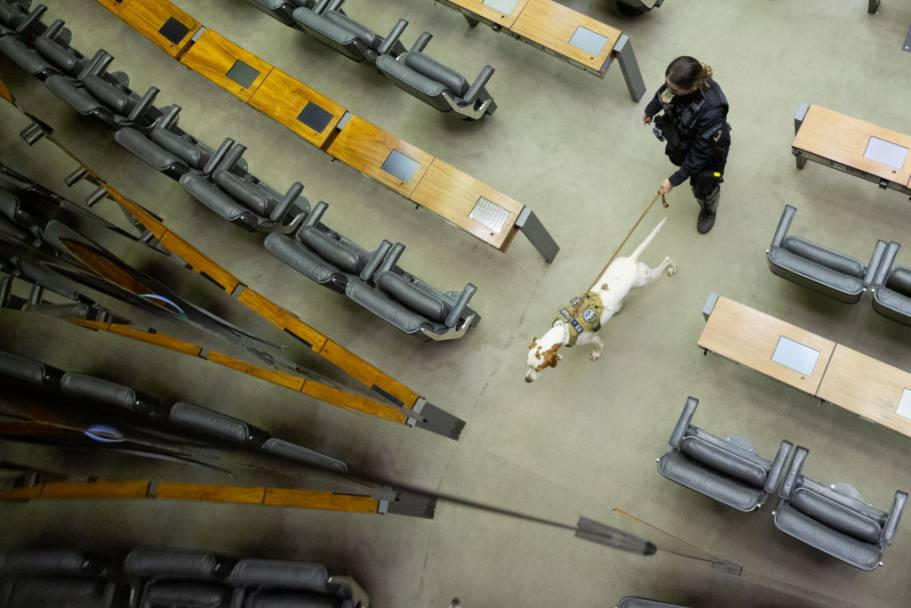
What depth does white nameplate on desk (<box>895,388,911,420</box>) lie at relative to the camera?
12.7ft

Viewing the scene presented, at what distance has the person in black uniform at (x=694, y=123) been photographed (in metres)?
3.79

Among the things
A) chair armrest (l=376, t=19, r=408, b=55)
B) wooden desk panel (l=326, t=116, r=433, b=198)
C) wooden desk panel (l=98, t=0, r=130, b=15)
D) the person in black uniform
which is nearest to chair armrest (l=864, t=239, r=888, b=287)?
the person in black uniform

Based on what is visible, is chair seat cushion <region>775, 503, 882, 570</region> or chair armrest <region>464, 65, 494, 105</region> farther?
chair armrest <region>464, 65, 494, 105</region>

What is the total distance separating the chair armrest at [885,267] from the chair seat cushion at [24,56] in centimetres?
502

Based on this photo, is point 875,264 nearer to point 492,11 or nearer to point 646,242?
point 646,242

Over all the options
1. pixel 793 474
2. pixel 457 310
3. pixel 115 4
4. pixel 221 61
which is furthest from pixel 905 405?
pixel 115 4

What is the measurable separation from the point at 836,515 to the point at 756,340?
0.93m

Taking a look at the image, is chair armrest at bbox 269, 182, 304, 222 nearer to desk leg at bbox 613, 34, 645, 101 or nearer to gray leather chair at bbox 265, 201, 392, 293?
gray leather chair at bbox 265, 201, 392, 293

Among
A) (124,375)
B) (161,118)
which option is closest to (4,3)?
(161,118)

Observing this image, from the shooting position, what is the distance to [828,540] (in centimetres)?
356

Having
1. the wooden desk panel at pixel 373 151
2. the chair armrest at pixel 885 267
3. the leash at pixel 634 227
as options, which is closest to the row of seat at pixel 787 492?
the chair armrest at pixel 885 267

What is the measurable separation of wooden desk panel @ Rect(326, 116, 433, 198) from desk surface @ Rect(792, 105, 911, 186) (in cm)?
211

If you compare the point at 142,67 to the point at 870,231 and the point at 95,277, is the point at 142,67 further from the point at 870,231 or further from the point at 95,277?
the point at 870,231

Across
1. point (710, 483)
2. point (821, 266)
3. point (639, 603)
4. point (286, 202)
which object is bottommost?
point (639, 603)
